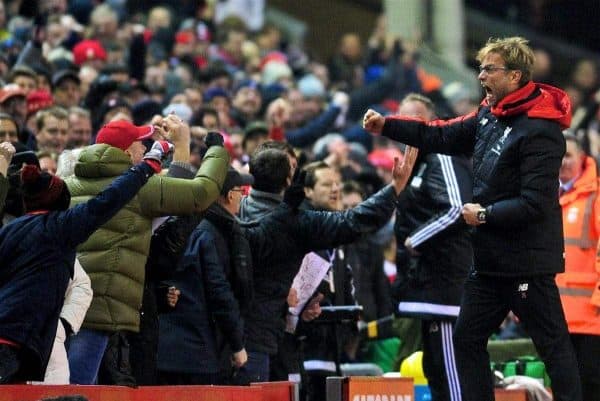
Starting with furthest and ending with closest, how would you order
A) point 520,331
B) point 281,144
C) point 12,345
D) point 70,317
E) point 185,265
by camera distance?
point 520,331 < point 281,144 < point 185,265 < point 70,317 < point 12,345

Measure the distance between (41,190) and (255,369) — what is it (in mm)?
2484

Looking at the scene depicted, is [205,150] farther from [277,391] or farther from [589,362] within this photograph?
[589,362]

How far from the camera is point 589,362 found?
10117 millimetres

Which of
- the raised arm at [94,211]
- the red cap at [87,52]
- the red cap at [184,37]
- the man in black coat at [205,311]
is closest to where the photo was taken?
the raised arm at [94,211]

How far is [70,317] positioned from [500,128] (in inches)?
99.4

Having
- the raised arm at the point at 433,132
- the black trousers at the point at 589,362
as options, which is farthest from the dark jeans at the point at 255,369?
the black trousers at the point at 589,362

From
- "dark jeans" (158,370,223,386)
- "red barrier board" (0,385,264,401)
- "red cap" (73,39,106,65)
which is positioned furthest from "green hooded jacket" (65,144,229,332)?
"red cap" (73,39,106,65)

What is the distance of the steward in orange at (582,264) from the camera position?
33.3 ft

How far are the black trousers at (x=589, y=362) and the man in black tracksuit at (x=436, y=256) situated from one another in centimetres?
95

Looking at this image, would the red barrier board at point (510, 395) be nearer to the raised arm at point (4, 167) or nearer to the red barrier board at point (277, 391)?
the red barrier board at point (277, 391)

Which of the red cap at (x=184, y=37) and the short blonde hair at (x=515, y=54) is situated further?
the red cap at (x=184, y=37)

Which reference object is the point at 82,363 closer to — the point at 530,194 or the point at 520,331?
the point at 530,194

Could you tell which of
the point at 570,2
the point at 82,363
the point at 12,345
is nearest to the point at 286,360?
the point at 82,363

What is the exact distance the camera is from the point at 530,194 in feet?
27.3
